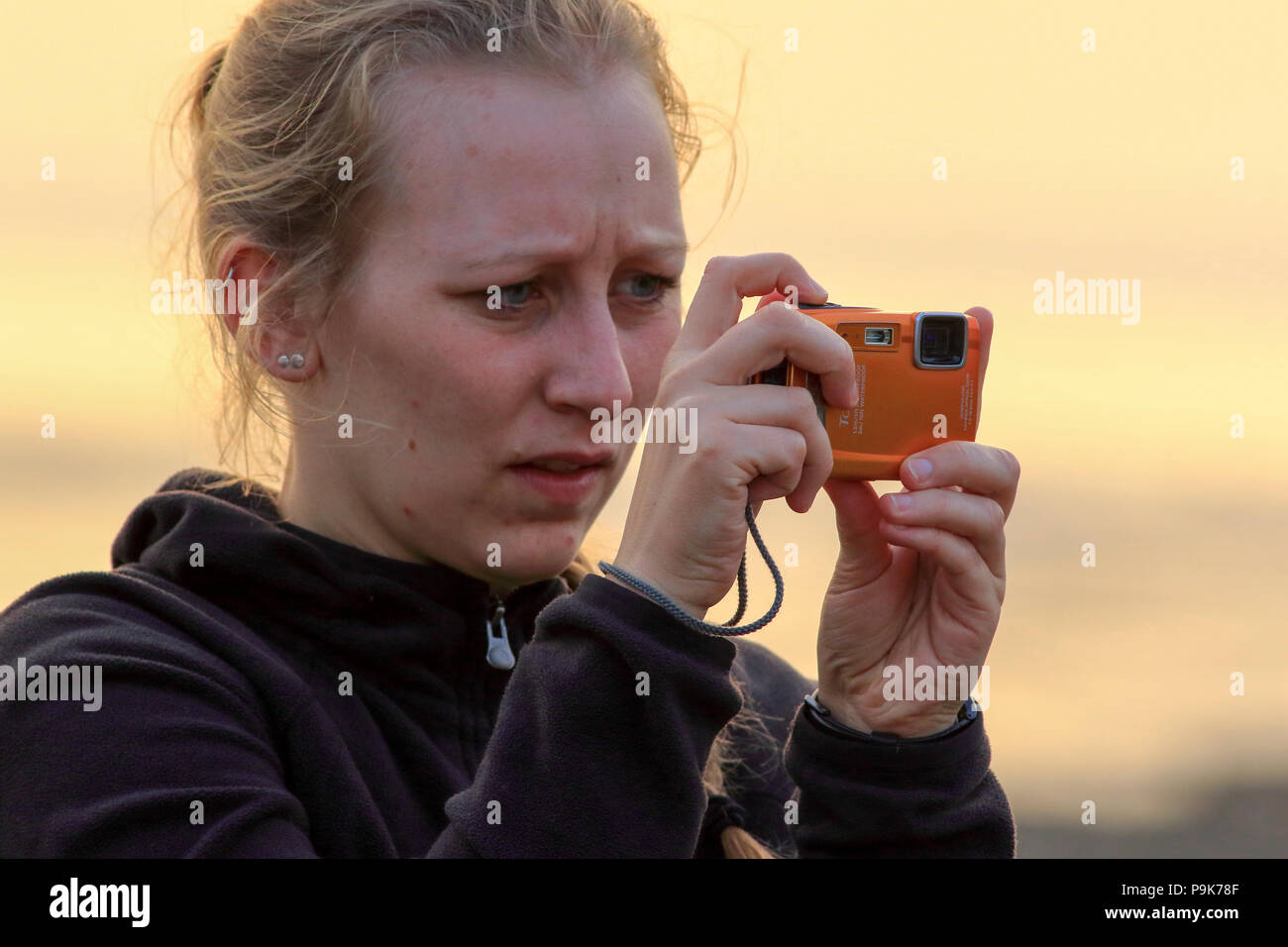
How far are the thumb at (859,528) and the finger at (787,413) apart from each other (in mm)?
206

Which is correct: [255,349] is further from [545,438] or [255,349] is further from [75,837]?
[75,837]

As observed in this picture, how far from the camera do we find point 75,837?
1.90 metres

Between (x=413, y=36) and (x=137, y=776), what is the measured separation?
4.05 ft

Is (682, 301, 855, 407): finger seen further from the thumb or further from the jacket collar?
the jacket collar

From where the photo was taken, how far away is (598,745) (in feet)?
6.11

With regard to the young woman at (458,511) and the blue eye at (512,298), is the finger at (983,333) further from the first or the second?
the blue eye at (512,298)

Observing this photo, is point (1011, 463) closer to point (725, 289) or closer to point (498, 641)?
point (725, 289)

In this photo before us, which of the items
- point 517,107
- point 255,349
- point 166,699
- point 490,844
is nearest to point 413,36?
point 517,107

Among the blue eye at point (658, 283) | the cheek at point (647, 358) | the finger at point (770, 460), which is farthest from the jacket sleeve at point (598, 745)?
the blue eye at point (658, 283)

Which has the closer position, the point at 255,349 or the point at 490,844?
the point at 490,844

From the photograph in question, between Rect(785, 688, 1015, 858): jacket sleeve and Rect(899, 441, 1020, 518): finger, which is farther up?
Rect(899, 441, 1020, 518): finger

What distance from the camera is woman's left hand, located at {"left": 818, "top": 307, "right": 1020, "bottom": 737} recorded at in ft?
7.02

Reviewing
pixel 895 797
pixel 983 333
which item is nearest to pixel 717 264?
pixel 983 333

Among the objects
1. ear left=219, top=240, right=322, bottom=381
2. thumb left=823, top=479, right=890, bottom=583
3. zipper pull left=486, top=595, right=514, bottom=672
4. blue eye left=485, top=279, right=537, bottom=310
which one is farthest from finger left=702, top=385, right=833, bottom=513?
ear left=219, top=240, right=322, bottom=381
